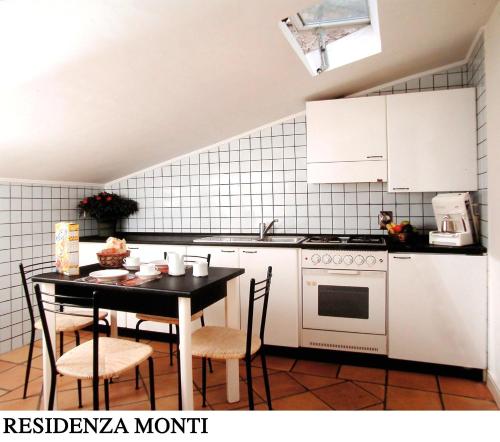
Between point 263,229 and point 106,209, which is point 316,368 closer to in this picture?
point 263,229

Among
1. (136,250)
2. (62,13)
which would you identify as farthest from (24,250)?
(62,13)

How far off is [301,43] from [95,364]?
7.47 ft

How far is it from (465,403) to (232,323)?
148 centimetres

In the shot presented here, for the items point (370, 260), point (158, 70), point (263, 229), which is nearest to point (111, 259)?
point (158, 70)

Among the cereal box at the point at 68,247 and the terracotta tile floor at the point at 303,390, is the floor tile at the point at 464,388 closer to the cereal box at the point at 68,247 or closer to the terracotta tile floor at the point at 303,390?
the terracotta tile floor at the point at 303,390

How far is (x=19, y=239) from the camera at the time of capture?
336 cm

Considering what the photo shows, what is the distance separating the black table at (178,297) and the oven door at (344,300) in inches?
34.1

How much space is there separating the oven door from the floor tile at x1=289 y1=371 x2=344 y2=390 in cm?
38

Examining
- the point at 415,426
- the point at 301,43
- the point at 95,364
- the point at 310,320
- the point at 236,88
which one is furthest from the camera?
the point at 310,320

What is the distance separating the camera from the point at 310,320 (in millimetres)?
2994

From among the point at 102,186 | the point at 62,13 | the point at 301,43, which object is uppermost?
the point at 301,43

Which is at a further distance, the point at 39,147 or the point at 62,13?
the point at 39,147

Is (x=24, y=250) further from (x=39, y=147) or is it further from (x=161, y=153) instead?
(x=161, y=153)

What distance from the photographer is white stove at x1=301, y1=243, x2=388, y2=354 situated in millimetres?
2828
